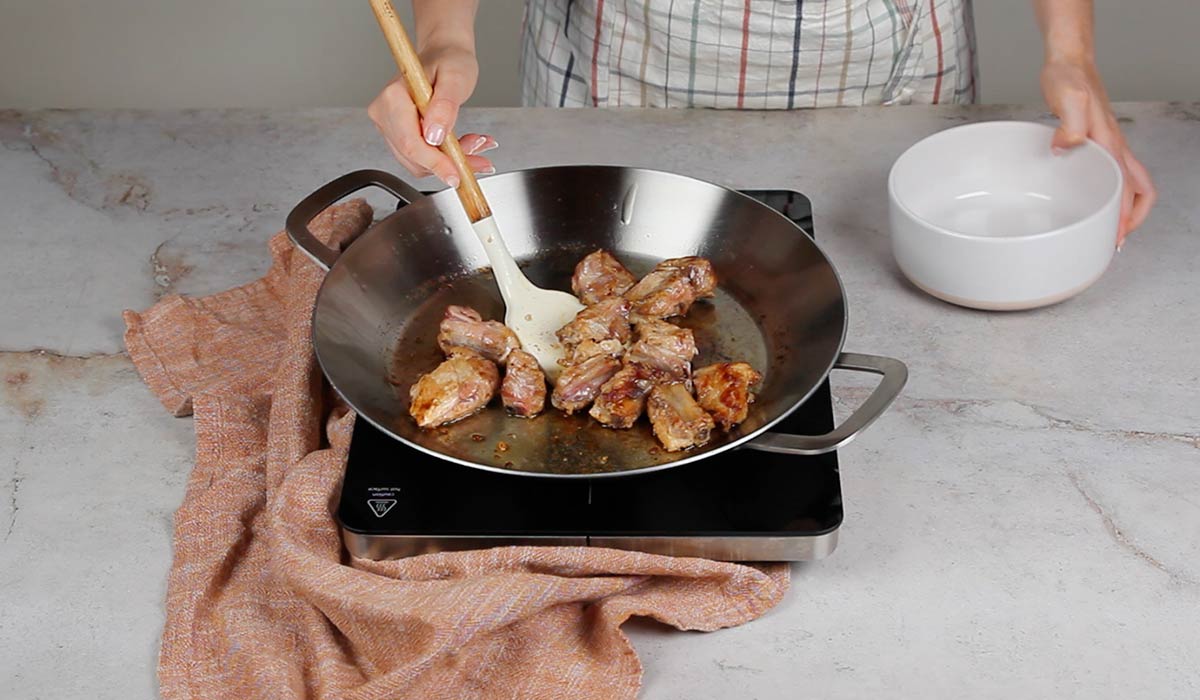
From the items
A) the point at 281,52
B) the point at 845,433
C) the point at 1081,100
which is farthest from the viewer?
the point at 281,52

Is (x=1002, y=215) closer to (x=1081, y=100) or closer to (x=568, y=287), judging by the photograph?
(x=1081, y=100)

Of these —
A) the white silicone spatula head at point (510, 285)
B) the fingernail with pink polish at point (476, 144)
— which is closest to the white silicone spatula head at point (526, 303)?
the white silicone spatula head at point (510, 285)

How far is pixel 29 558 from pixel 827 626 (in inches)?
25.3

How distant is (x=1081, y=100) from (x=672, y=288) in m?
0.47

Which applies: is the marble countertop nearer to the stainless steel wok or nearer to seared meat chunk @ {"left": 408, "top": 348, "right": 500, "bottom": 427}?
the stainless steel wok

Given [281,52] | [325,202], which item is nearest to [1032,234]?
[325,202]

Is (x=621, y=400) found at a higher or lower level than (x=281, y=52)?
higher

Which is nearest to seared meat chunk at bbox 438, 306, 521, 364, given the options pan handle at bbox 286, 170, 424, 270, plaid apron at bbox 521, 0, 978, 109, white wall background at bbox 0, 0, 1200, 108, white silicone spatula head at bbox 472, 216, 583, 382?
white silicone spatula head at bbox 472, 216, 583, 382

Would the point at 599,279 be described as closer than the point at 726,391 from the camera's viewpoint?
No

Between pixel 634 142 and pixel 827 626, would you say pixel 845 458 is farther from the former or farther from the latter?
pixel 634 142

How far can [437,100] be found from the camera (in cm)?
119

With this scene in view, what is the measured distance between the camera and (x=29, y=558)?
1100 millimetres

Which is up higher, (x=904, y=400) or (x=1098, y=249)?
(x=1098, y=249)

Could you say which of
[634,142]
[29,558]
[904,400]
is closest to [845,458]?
[904,400]
